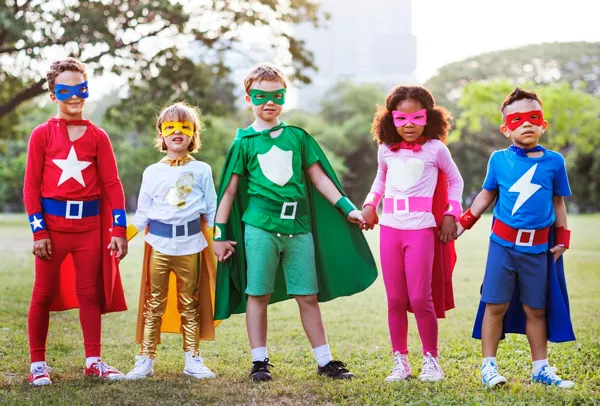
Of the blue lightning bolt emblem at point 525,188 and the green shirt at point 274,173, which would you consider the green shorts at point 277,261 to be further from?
the blue lightning bolt emblem at point 525,188

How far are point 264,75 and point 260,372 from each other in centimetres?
205

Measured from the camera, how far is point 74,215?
528 centimetres

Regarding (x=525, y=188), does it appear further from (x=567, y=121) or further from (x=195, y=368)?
(x=567, y=121)

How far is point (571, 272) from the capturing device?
14.4m

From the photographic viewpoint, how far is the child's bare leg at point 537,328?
16.6ft

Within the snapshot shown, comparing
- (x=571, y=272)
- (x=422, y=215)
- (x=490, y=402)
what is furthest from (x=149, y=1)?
(x=490, y=402)

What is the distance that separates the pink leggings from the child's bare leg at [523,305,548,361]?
2.02ft

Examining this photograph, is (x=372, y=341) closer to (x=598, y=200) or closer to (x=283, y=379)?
(x=283, y=379)

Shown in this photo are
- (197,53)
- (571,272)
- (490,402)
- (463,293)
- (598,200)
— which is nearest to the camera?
(490,402)

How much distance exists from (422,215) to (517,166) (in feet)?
2.28

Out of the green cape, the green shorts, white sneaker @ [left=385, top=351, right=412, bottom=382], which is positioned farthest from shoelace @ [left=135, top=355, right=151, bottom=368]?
white sneaker @ [left=385, top=351, right=412, bottom=382]

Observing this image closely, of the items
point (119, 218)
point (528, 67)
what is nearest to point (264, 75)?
point (119, 218)

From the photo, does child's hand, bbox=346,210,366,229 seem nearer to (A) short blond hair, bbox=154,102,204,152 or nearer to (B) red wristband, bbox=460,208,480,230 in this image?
(B) red wristband, bbox=460,208,480,230

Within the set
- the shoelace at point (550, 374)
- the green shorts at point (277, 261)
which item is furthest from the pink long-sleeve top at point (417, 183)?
the shoelace at point (550, 374)
